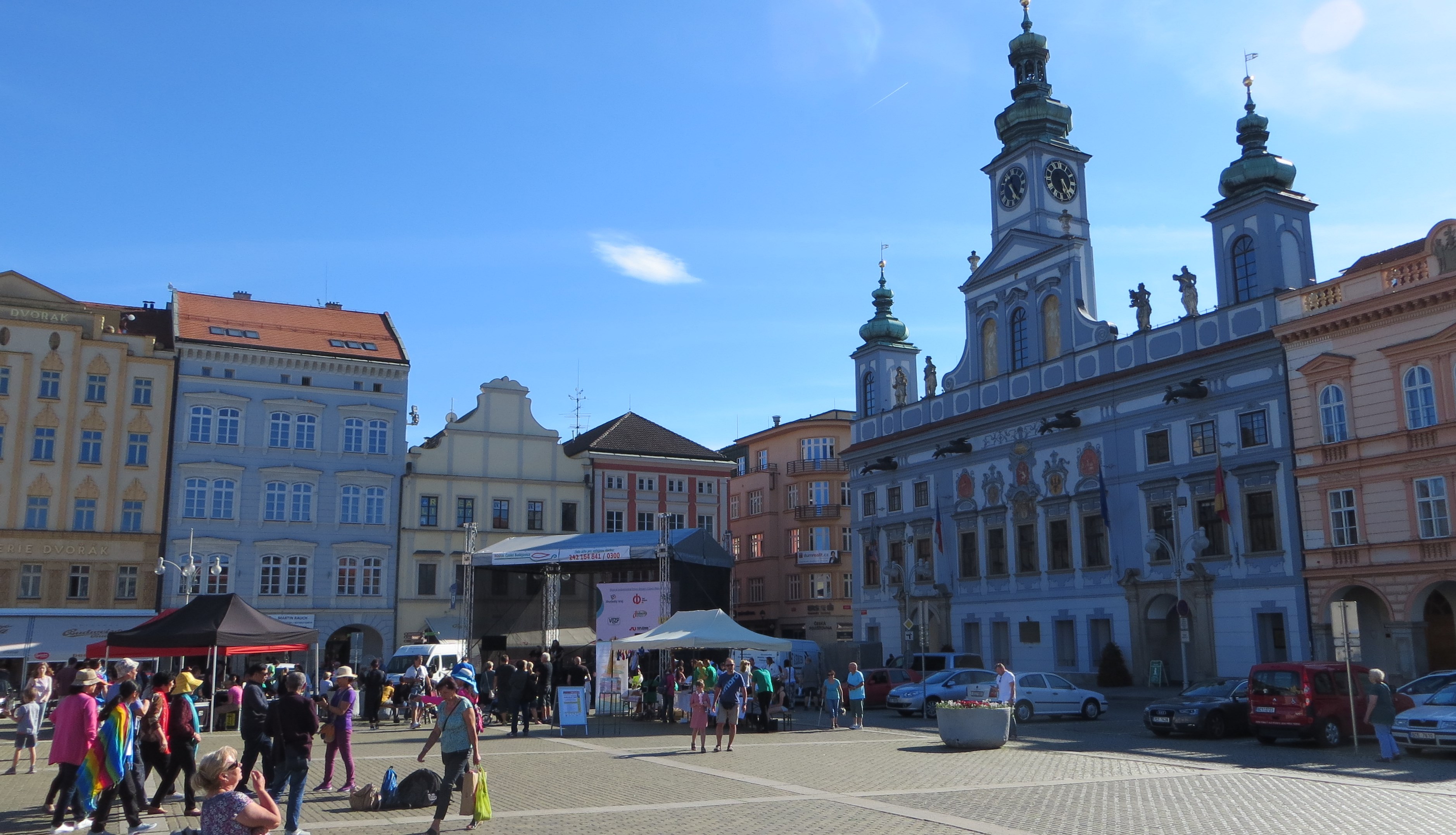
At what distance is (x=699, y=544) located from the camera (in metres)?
36.1

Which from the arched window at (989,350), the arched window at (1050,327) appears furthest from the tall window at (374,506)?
the arched window at (1050,327)

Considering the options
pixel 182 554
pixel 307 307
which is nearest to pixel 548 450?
pixel 307 307

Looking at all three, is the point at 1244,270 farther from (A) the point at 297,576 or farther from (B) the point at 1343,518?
(A) the point at 297,576

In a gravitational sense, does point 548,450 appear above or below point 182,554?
above

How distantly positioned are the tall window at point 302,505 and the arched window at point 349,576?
232cm

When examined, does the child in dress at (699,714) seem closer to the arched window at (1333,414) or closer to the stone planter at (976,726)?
the stone planter at (976,726)

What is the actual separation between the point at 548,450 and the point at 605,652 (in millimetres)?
26442

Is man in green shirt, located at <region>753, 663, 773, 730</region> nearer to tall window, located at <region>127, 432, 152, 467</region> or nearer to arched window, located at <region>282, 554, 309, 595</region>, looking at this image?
arched window, located at <region>282, 554, 309, 595</region>

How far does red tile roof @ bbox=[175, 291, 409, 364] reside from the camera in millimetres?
51906

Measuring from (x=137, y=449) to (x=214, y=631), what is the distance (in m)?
29.7

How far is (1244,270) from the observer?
→ 39.0 metres

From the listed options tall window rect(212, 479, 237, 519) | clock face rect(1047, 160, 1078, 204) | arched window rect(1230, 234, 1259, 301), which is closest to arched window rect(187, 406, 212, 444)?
tall window rect(212, 479, 237, 519)

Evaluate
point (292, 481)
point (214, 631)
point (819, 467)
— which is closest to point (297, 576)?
point (292, 481)

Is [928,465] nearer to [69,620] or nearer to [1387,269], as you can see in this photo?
[1387,269]
